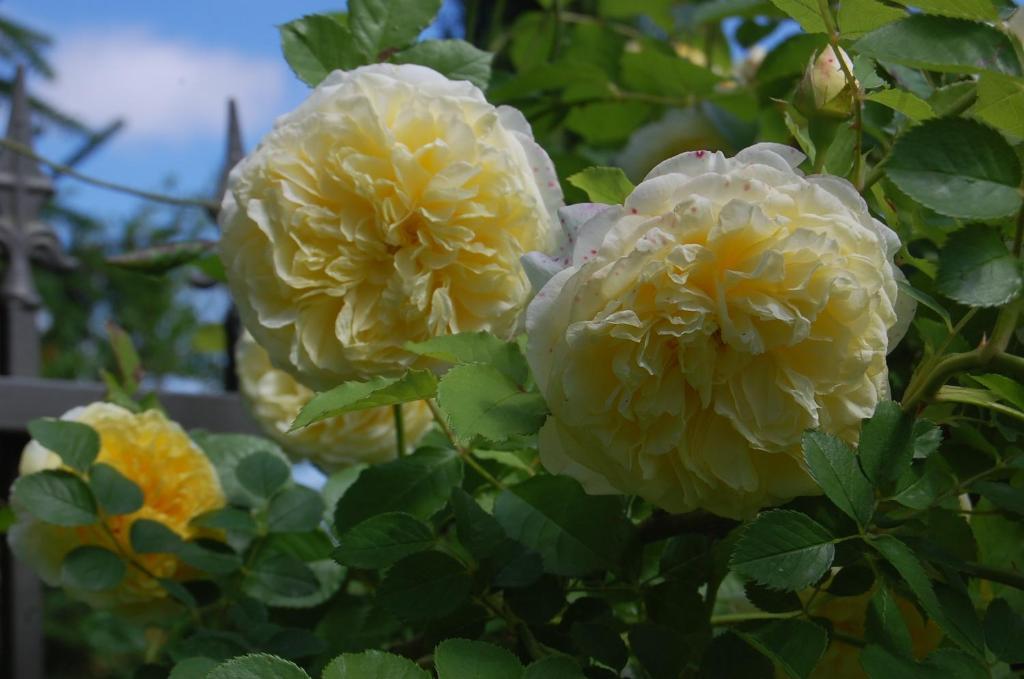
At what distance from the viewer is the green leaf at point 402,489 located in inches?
21.0

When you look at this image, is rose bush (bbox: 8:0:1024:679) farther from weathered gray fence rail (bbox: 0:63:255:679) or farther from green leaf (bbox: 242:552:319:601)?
weathered gray fence rail (bbox: 0:63:255:679)

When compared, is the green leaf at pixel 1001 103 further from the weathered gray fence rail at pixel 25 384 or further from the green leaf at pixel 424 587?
the weathered gray fence rail at pixel 25 384

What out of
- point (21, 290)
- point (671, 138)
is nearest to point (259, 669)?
point (671, 138)

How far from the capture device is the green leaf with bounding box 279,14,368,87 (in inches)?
23.8

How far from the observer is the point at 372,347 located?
0.51 metres

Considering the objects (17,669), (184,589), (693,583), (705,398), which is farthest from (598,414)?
(17,669)

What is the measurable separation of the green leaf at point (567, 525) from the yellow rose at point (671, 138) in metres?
0.49

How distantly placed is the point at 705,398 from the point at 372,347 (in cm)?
18

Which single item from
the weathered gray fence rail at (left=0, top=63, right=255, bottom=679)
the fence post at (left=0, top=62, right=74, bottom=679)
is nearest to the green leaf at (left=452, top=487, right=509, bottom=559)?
the weathered gray fence rail at (left=0, top=63, right=255, bottom=679)

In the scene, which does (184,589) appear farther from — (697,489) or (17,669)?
(17,669)

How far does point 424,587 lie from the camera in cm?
48

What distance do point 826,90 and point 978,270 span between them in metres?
0.13

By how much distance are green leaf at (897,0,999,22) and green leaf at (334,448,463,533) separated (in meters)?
0.30

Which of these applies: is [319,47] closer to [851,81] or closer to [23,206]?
[851,81]
